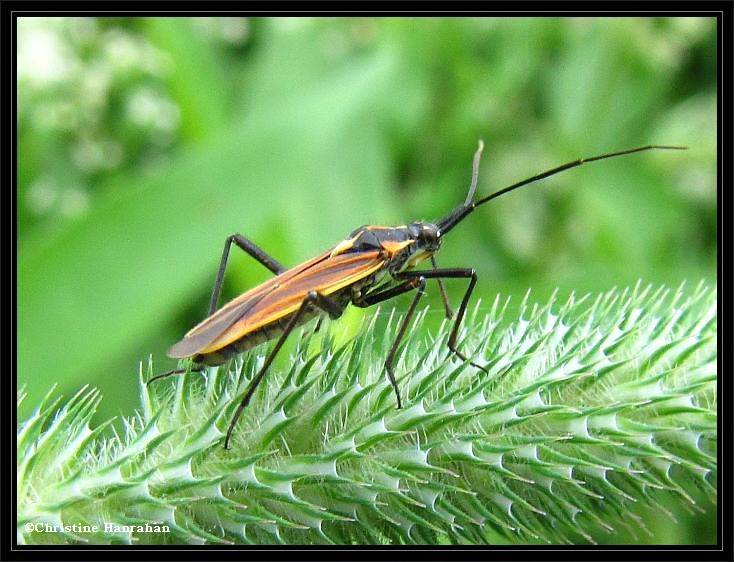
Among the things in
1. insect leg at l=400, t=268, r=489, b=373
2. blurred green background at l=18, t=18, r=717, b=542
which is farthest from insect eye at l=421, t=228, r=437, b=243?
blurred green background at l=18, t=18, r=717, b=542

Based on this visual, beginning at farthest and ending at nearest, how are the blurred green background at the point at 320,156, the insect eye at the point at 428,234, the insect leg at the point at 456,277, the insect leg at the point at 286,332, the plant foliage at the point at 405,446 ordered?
1. the blurred green background at the point at 320,156
2. the insect eye at the point at 428,234
3. the insect leg at the point at 456,277
4. the insect leg at the point at 286,332
5. the plant foliage at the point at 405,446

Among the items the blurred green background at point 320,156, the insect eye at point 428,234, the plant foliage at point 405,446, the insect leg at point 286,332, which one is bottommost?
the plant foliage at point 405,446

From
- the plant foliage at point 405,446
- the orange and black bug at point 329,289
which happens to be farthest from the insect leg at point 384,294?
the plant foliage at point 405,446

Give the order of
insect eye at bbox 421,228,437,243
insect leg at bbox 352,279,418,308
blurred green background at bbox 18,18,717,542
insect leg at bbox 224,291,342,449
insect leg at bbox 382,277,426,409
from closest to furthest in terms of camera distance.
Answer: insect leg at bbox 224,291,342,449
insect leg at bbox 382,277,426,409
insect leg at bbox 352,279,418,308
insect eye at bbox 421,228,437,243
blurred green background at bbox 18,18,717,542

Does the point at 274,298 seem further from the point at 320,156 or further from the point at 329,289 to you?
the point at 320,156

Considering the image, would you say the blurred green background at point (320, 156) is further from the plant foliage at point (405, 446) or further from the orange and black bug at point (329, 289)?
the plant foliage at point (405, 446)

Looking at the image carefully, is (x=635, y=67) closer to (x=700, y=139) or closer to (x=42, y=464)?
(x=700, y=139)

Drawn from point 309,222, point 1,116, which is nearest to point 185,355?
point 1,116

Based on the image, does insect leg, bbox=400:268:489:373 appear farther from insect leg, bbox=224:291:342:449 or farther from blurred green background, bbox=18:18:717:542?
insect leg, bbox=224:291:342:449
